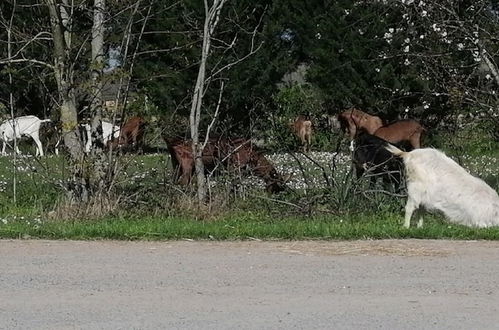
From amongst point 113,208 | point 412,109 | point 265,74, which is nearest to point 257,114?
point 265,74

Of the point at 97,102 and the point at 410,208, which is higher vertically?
the point at 97,102

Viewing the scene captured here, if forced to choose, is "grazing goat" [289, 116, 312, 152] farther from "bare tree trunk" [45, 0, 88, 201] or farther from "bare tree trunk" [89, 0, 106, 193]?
"bare tree trunk" [45, 0, 88, 201]

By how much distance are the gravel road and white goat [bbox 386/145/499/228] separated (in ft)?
4.20

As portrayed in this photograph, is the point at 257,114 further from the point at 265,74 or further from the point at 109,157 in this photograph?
the point at 109,157

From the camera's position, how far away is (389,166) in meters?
14.6

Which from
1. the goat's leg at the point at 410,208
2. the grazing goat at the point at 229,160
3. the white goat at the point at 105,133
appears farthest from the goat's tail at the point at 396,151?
the white goat at the point at 105,133

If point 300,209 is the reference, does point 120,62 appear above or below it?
above

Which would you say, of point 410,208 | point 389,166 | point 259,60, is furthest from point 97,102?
point 259,60

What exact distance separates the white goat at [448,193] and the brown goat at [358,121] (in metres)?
10.8

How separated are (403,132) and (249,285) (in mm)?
15073

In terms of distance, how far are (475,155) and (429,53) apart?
18.4ft

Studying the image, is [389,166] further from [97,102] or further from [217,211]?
[97,102]

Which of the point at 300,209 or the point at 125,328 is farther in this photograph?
the point at 300,209

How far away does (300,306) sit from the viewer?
7.70 metres
